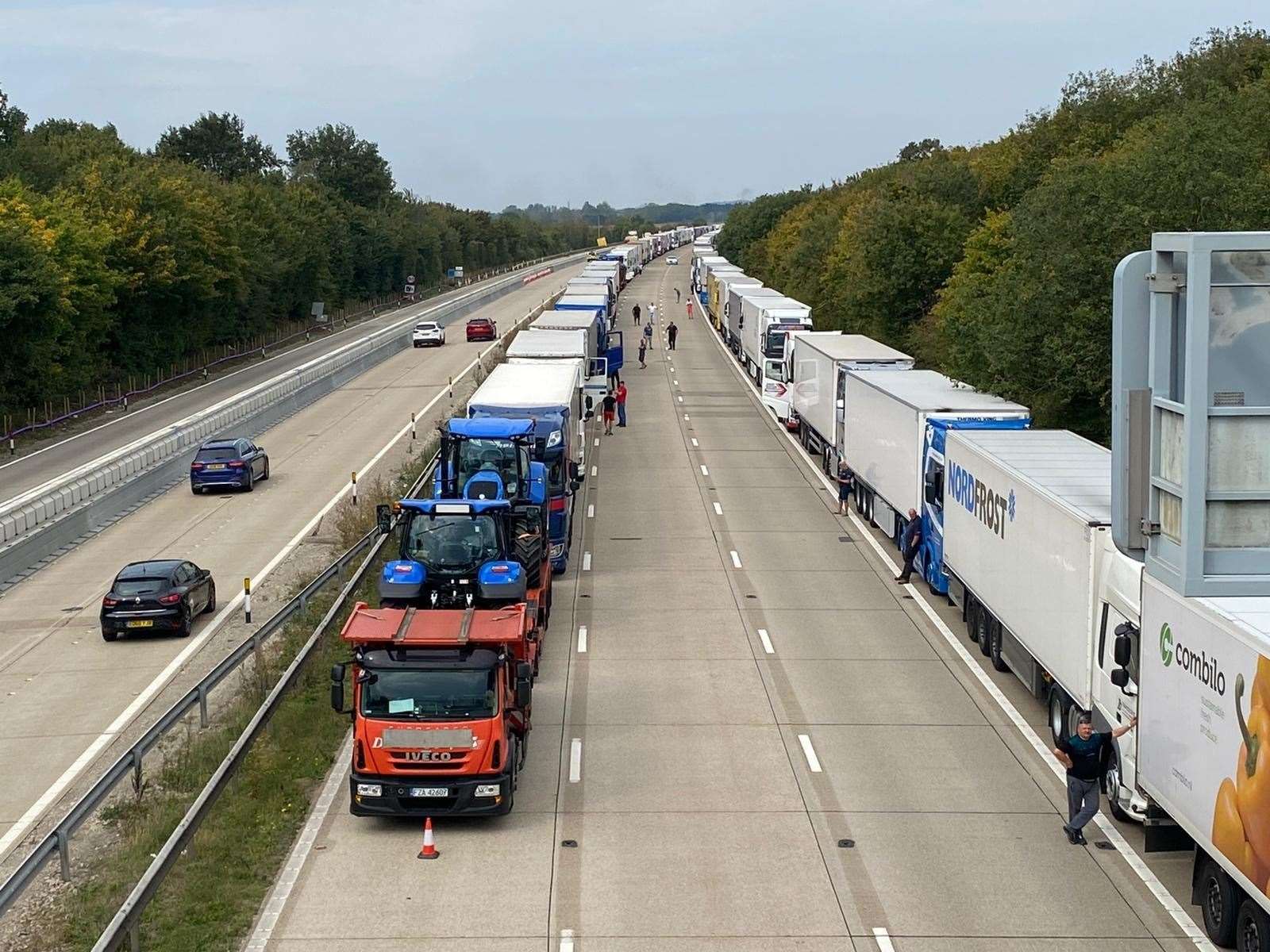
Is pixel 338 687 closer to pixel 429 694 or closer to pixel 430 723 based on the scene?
pixel 429 694

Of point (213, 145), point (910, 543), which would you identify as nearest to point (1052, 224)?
point (910, 543)

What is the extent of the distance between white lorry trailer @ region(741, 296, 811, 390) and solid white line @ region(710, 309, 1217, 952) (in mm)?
23120

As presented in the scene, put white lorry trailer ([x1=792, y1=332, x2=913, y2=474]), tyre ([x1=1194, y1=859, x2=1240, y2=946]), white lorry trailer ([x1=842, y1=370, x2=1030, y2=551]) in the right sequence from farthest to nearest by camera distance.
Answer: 1. white lorry trailer ([x1=792, y1=332, x2=913, y2=474])
2. white lorry trailer ([x1=842, y1=370, x2=1030, y2=551])
3. tyre ([x1=1194, y1=859, x2=1240, y2=946])

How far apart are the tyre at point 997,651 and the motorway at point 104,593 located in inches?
486

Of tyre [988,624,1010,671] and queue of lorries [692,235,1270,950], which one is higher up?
queue of lorries [692,235,1270,950]

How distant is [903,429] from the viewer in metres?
30.4

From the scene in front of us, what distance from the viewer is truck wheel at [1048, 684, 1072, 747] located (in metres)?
18.7

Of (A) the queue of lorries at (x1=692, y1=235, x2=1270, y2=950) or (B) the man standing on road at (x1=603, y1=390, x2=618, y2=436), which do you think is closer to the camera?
(A) the queue of lorries at (x1=692, y1=235, x2=1270, y2=950)

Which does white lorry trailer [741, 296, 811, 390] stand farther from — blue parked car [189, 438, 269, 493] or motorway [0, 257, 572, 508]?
motorway [0, 257, 572, 508]

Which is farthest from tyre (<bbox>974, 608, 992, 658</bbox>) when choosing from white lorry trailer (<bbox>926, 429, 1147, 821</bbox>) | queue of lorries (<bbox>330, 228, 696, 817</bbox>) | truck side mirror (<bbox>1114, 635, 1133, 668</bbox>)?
truck side mirror (<bbox>1114, 635, 1133, 668</bbox>)

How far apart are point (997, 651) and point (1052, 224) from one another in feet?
50.7

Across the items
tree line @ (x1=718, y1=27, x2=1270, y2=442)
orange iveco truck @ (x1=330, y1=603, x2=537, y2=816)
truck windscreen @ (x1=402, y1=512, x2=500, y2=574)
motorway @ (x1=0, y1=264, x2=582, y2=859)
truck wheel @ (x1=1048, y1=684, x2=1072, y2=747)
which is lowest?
motorway @ (x1=0, y1=264, x2=582, y2=859)

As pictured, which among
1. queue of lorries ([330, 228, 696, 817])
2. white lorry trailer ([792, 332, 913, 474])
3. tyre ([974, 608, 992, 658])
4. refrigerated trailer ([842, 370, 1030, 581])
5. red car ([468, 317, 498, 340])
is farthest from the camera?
red car ([468, 317, 498, 340])

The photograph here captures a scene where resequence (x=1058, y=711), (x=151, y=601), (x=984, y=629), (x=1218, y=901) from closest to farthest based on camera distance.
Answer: (x=1218, y=901), (x=1058, y=711), (x=984, y=629), (x=151, y=601)
